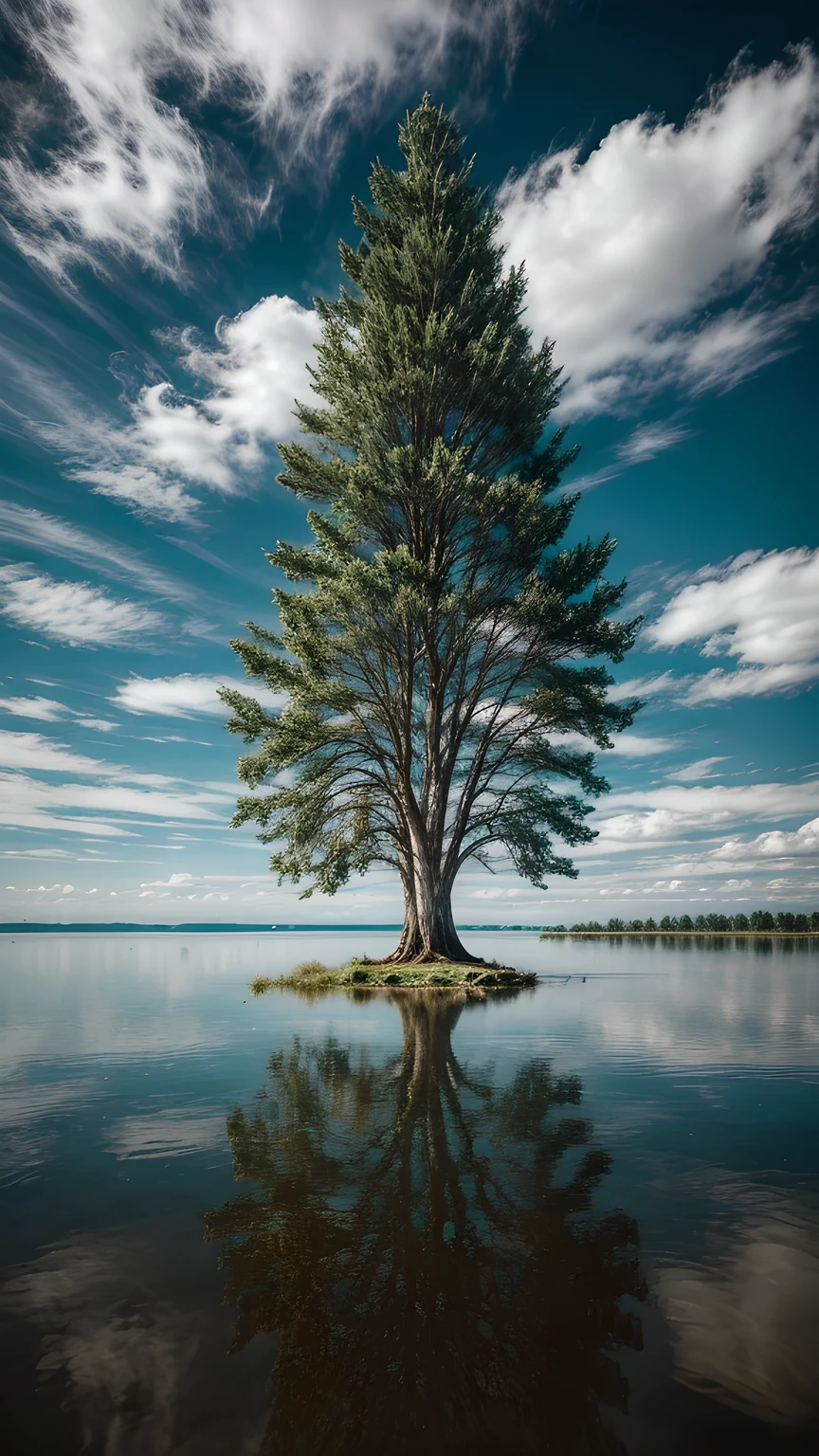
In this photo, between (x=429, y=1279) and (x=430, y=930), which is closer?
(x=429, y=1279)

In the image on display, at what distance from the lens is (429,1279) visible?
3510 millimetres

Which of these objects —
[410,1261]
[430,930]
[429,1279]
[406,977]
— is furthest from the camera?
[430,930]

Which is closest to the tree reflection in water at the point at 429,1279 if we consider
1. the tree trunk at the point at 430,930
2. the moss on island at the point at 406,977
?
the moss on island at the point at 406,977

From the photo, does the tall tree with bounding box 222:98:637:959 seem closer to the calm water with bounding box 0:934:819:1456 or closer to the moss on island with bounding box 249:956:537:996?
the moss on island with bounding box 249:956:537:996

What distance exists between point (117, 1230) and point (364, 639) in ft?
61.4

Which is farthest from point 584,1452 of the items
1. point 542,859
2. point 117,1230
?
point 542,859

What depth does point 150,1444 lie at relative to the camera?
8.02ft

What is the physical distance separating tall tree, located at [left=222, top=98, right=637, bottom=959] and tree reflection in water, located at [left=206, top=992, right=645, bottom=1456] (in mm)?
16420

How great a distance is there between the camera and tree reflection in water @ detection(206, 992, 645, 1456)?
2574 mm

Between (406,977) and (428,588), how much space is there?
1278 cm

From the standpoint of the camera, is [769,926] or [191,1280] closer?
[191,1280]

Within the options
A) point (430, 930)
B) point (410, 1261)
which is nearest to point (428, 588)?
point (430, 930)

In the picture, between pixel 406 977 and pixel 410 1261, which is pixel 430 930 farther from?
pixel 410 1261

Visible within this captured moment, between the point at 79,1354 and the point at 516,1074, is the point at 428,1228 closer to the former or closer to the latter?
the point at 79,1354
